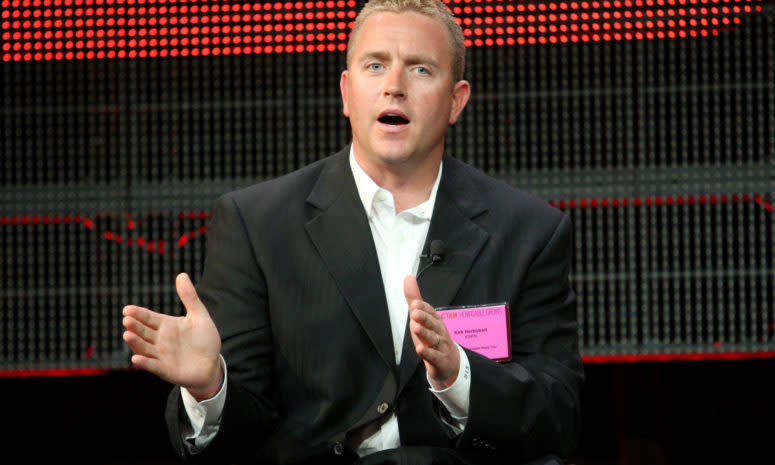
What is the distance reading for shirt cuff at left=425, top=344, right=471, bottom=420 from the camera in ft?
6.51

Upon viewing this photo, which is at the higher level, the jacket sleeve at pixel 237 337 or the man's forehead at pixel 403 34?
the man's forehead at pixel 403 34

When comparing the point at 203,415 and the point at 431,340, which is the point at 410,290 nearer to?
the point at 431,340

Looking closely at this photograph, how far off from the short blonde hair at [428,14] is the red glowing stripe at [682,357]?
1.87m

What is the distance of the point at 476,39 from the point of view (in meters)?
3.88

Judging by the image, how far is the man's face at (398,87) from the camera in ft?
7.38

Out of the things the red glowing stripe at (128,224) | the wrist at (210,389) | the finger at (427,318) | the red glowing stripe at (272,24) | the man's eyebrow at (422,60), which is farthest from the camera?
the red glowing stripe at (128,224)

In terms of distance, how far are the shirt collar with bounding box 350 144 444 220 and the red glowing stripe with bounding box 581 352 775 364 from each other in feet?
5.91

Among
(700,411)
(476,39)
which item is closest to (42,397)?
(476,39)

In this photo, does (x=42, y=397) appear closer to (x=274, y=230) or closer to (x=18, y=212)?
(x=18, y=212)

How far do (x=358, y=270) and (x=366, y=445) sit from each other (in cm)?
38

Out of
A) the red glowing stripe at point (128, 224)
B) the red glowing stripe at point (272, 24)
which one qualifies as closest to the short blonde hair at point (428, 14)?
the red glowing stripe at point (272, 24)

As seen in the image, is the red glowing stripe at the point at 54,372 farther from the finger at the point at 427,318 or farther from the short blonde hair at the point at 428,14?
the finger at the point at 427,318

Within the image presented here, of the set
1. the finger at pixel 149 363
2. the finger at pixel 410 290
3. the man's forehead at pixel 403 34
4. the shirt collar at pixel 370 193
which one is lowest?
the finger at pixel 149 363

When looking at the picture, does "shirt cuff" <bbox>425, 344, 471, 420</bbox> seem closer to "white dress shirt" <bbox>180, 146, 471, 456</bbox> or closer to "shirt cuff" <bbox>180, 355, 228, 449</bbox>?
"white dress shirt" <bbox>180, 146, 471, 456</bbox>
